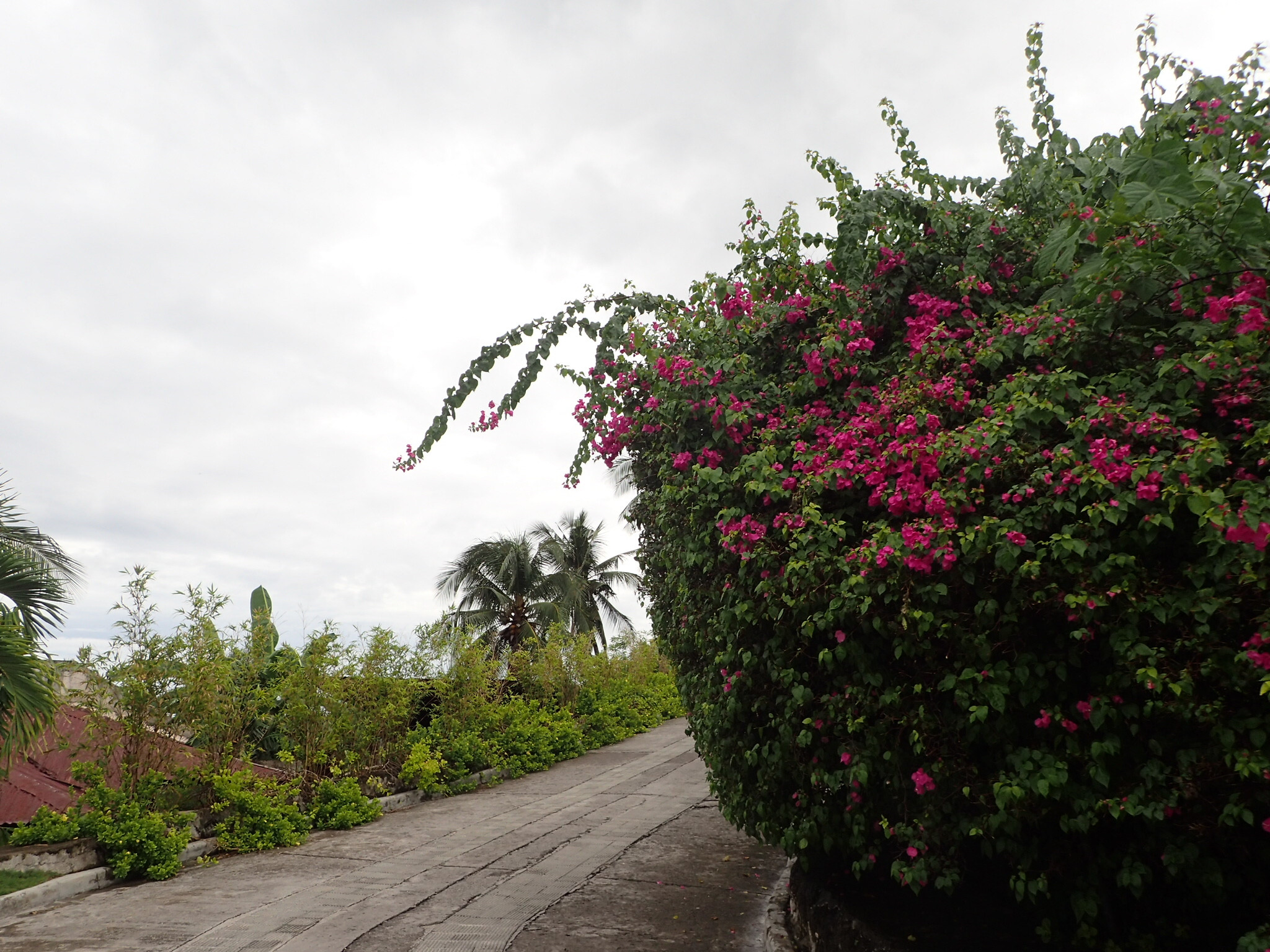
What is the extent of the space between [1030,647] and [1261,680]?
2.60ft

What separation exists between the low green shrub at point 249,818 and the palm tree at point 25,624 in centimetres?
174

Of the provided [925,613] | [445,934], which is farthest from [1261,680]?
[445,934]

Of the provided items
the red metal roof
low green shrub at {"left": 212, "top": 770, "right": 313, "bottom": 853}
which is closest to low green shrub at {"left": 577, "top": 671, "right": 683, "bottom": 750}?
low green shrub at {"left": 212, "top": 770, "right": 313, "bottom": 853}

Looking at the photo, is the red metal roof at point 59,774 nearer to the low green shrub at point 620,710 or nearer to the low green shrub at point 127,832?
the low green shrub at point 127,832

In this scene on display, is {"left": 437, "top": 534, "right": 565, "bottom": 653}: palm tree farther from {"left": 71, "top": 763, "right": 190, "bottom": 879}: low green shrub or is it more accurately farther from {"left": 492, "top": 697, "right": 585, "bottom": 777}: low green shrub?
{"left": 71, "top": 763, "right": 190, "bottom": 879}: low green shrub

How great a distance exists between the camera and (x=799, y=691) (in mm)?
3908

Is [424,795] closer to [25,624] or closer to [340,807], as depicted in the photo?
[340,807]

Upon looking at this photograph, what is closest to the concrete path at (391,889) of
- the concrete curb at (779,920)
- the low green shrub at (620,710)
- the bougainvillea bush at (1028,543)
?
the concrete curb at (779,920)

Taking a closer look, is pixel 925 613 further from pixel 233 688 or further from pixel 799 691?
pixel 233 688

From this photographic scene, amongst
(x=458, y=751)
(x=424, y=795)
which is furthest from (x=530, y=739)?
(x=424, y=795)

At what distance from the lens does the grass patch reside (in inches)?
240

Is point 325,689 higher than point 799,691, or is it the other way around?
point 325,689

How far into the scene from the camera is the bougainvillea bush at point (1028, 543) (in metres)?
3.16

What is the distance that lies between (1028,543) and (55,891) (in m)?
6.93
